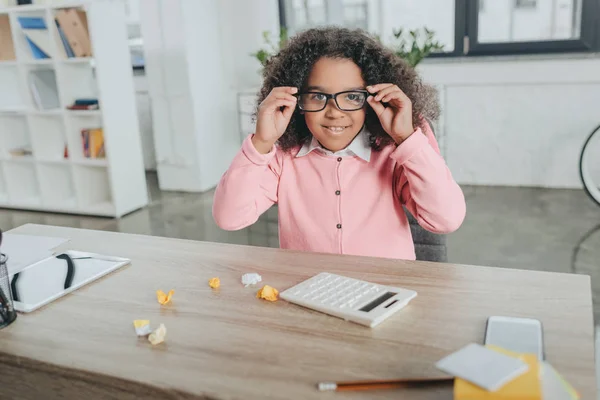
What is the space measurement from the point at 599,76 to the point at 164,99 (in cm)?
306

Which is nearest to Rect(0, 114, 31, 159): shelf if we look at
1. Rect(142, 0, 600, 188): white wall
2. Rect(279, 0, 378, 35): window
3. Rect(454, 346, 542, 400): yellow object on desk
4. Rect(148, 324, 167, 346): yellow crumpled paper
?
Rect(142, 0, 600, 188): white wall

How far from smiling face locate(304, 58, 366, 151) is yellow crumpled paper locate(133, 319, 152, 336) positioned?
62cm

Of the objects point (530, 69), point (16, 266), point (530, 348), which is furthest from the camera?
point (530, 69)

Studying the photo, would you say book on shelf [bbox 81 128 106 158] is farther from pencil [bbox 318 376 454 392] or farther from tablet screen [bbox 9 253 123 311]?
pencil [bbox 318 376 454 392]

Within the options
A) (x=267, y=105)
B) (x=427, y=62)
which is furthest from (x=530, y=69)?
(x=267, y=105)

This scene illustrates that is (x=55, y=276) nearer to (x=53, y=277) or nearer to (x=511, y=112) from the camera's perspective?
(x=53, y=277)

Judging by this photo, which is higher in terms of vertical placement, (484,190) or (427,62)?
(427,62)

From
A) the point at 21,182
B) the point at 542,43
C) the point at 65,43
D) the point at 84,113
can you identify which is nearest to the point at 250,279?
the point at 84,113

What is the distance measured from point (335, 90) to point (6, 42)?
140 inches

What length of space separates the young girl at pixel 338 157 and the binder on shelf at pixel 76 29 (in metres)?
2.72

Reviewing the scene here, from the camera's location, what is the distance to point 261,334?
0.90 m

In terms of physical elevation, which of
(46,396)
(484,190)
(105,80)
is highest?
(105,80)

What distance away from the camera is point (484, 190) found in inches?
168

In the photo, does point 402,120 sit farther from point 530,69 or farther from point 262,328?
point 530,69
